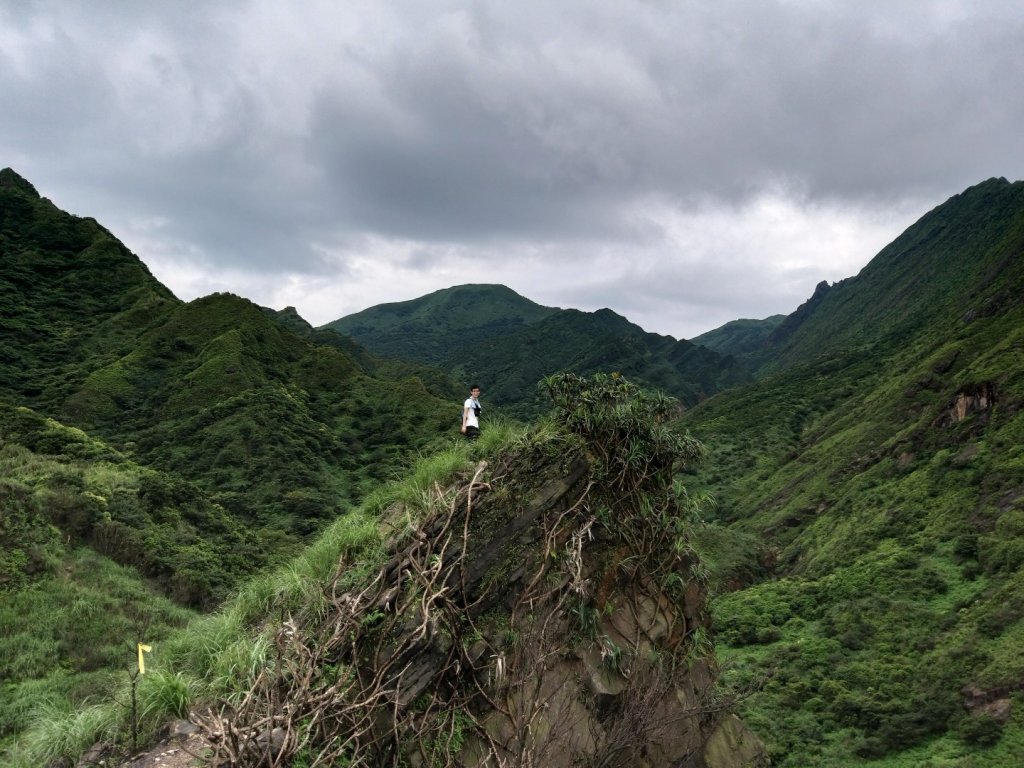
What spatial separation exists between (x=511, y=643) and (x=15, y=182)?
8068 cm

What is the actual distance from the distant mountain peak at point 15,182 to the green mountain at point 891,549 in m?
73.4

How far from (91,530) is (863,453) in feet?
193

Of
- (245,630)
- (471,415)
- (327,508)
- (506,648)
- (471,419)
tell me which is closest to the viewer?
(245,630)

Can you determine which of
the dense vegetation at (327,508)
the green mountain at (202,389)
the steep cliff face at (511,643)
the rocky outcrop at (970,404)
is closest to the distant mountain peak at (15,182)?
the dense vegetation at (327,508)

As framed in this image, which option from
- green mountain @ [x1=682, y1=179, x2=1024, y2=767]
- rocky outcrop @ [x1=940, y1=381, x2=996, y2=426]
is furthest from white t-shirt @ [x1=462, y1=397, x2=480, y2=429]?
rocky outcrop @ [x1=940, y1=381, x2=996, y2=426]

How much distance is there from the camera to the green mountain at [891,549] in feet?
86.7

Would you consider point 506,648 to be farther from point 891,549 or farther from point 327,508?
point 891,549

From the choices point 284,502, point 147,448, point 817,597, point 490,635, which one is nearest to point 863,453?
point 817,597

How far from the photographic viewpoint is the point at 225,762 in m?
3.65

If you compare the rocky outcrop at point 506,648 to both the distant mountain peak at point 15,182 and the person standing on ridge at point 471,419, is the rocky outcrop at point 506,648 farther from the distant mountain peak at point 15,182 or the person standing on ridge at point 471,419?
the distant mountain peak at point 15,182

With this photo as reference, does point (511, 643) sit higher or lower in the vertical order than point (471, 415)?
lower

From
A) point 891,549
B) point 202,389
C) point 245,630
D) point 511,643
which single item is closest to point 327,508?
point 202,389

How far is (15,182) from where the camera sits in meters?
63.8

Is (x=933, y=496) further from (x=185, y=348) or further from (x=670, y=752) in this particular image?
(x=185, y=348)
